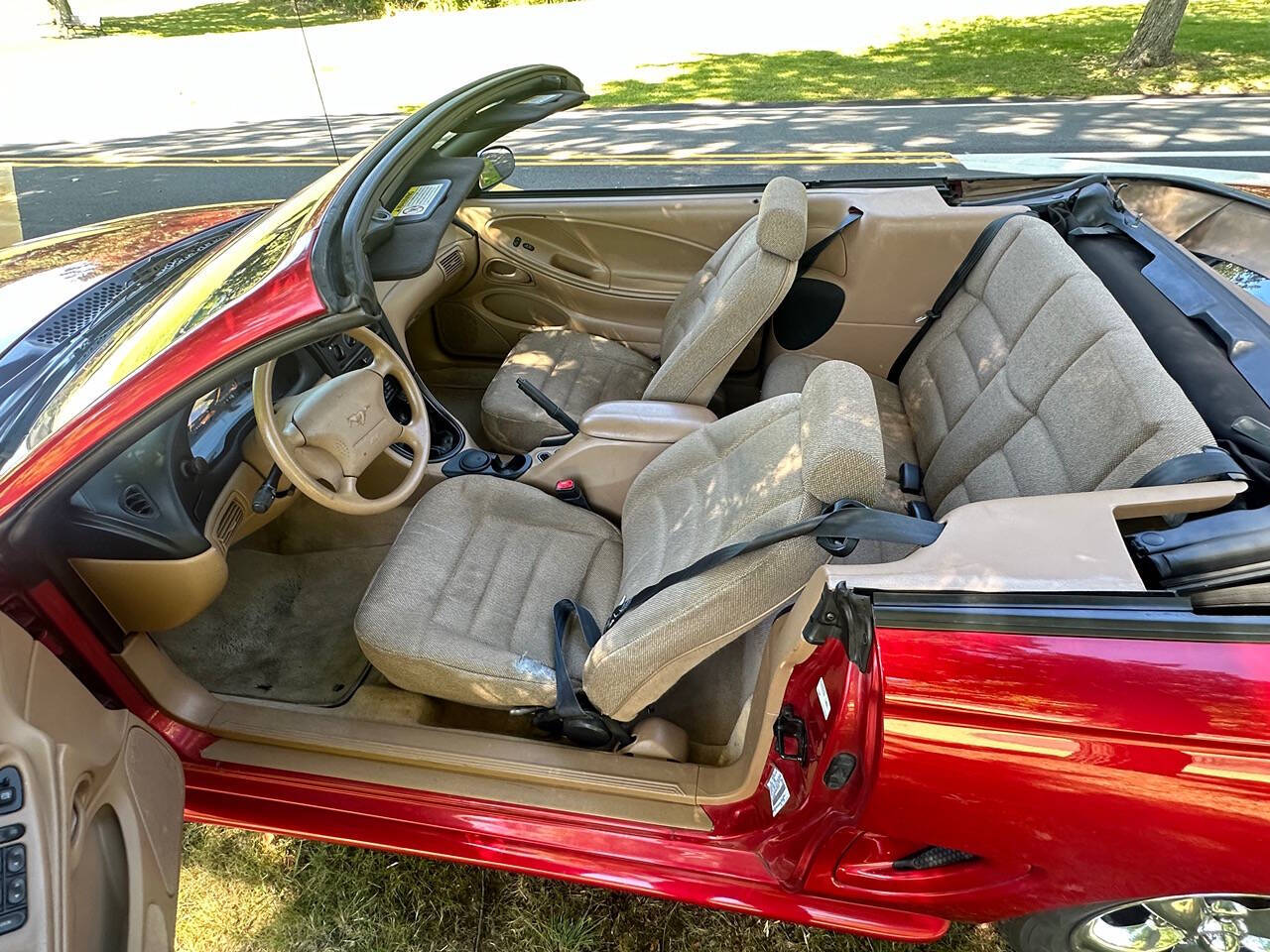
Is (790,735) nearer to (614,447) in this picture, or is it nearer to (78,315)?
(614,447)

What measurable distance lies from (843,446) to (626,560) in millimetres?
797

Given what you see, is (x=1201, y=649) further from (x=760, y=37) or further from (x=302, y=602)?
(x=760, y=37)

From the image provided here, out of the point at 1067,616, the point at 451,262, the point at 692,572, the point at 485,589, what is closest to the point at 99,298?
the point at 451,262

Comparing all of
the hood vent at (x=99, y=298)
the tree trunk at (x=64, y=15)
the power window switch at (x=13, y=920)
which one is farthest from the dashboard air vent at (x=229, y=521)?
the tree trunk at (x=64, y=15)

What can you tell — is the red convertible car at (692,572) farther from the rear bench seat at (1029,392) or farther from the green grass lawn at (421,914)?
the green grass lawn at (421,914)

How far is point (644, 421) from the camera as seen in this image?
2.40 metres

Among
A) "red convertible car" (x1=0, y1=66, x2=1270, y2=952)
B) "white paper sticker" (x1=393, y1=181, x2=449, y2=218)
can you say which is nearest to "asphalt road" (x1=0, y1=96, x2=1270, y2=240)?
"white paper sticker" (x1=393, y1=181, x2=449, y2=218)

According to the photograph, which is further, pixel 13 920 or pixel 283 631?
pixel 283 631

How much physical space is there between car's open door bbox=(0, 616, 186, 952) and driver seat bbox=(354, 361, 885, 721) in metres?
0.53

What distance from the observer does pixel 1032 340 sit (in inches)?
85.3

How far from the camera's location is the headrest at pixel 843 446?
4.91 feet

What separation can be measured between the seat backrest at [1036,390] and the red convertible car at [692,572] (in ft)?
0.04

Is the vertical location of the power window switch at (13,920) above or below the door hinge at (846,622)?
below

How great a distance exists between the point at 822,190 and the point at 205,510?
234cm
